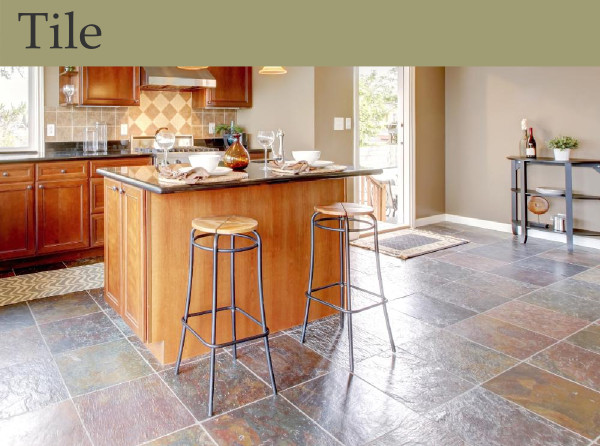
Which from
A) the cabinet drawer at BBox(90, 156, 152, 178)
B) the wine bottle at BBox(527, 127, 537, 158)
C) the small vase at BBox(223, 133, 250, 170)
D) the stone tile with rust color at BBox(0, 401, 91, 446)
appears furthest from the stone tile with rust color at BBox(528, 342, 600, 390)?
the cabinet drawer at BBox(90, 156, 152, 178)

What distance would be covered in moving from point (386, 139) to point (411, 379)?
14.5 ft

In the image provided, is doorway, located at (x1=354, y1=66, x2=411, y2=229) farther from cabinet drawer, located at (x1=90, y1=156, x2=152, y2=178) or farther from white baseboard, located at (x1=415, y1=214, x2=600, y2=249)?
cabinet drawer, located at (x1=90, y1=156, x2=152, y2=178)

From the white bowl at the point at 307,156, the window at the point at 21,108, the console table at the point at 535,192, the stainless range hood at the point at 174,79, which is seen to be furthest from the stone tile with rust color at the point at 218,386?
the console table at the point at 535,192

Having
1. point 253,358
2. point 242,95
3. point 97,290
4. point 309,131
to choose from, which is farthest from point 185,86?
point 253,358

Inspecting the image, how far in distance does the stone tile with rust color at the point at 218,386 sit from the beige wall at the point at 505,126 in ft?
13.0

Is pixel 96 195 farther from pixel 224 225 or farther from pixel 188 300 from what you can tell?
pixel 224 225

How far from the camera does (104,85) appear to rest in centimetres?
456

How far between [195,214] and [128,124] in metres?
3.00

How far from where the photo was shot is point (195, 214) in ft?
7.91

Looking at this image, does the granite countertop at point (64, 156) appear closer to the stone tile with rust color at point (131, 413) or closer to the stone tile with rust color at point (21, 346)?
the stone tile with rust color at point (21, 346)

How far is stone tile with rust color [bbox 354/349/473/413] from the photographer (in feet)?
6.82

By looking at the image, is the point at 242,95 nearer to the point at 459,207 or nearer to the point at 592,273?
the point at 459,207

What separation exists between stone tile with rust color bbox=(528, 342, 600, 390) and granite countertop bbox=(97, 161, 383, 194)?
1.29 m

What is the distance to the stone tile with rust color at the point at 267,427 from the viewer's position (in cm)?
180
